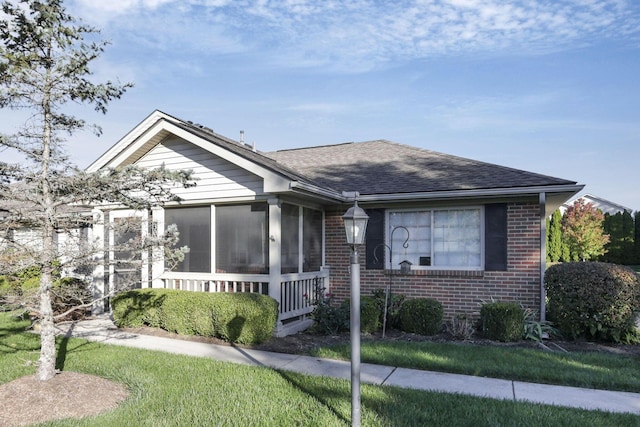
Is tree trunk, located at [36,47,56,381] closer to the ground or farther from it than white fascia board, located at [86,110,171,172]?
closer to the ground

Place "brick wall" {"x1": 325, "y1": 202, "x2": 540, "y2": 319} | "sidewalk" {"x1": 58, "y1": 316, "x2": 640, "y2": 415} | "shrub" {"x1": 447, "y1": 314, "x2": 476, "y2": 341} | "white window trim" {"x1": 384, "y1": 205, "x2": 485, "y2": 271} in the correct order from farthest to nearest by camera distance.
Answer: "white window trim" {"x1": 384, "y1": 205, "x2": 485, "y2": 271} < "brick wall" {"x1": 325, "y1": 202, "x2": 540, "y2": 319} < "shrub" {"x1": 447, "y1": 314, "x2": 476, "y2": 341} < "sidewalk" {"x1": 58, "y1": 316, "x2": 640, "y2": 415}

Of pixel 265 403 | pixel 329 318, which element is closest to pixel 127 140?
pixel 329 318

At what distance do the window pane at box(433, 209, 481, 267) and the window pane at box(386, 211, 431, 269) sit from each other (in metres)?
0.18

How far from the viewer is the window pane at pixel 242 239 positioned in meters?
8.46

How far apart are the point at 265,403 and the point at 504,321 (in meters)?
4.73

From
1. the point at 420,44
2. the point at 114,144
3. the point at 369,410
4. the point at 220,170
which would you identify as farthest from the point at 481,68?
the point at 369,410

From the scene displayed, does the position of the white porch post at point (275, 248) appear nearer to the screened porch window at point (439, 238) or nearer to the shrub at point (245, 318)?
the shrub at point (245, 318)

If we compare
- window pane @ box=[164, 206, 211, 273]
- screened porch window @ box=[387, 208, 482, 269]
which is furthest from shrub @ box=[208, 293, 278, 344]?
screened porch window @ box=[387, 208, 482, 269]

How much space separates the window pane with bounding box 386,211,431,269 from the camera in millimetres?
9133

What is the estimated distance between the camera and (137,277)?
9.65 metres

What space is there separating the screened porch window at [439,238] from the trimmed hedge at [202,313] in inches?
128

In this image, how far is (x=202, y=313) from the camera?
769 cm

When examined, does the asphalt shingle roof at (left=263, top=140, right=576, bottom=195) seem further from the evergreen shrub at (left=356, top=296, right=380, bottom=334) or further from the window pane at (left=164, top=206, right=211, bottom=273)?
the window pane at (left=164, top=206, right=211, bottom=273)

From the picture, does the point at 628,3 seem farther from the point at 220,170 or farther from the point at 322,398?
the point at 322,398
